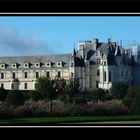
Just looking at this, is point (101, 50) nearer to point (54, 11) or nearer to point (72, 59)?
point (72, 59)

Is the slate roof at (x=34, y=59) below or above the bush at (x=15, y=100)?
above

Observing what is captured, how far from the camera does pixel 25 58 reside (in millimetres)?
36688

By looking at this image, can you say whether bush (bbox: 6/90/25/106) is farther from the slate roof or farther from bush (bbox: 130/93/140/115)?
the slate roof

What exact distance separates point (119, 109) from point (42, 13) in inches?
372

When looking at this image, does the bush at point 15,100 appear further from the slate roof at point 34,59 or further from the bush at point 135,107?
the slate roof at point 34,59

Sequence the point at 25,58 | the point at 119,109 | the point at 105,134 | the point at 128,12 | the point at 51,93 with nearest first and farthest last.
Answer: the point at 128,12 < the point at 105,134 < the point at 119,109 < the point at 51,93 < the point at 25,58

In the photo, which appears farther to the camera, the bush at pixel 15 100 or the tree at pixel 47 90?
the tree at pixel 47 90

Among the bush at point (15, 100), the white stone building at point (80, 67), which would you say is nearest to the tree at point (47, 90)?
the bush at point (15, 100)

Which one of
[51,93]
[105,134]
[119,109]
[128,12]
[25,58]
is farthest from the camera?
[25,58]

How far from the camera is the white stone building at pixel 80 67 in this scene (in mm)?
37438

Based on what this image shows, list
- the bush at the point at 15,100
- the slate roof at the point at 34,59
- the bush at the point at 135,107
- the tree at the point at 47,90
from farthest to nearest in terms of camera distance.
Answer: the slate roof at the point at 34,59
the tree at the point at 47,90
the bush at the point at 15,100
the bush at the point at 135,107

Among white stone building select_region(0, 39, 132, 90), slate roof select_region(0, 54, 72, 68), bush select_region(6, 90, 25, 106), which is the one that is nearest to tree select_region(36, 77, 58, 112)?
bush select_region(6, 90, 25, 106)

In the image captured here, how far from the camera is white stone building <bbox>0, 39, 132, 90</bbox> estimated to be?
37438mm

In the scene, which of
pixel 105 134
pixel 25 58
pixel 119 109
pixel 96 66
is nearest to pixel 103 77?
pixel 96 66
